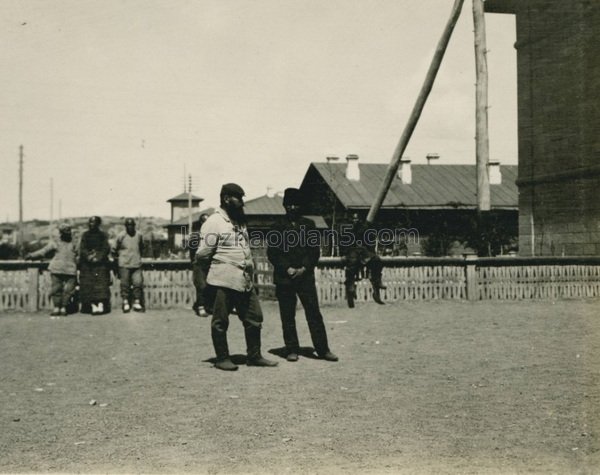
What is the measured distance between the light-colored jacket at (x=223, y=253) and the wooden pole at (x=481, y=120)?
10354 mm

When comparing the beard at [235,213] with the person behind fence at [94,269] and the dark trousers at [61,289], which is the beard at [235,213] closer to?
the person behind fence at [94,269]

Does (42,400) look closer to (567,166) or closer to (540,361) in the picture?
(540,361)

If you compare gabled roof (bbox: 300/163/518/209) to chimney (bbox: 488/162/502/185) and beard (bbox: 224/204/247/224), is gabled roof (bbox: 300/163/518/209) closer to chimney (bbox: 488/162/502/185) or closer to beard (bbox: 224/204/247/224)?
chimney (bbox: 488/162/502/185)

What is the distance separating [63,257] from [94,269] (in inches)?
23.4

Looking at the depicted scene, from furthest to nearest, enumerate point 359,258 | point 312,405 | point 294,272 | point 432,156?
point 432,156 → point 359,258 → point 294,272 → point 312,405

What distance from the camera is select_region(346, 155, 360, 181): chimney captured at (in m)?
36.4

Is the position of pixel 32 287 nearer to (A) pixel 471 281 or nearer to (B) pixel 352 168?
(A) pixel 471 281

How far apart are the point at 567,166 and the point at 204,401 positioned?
15727 millimetres

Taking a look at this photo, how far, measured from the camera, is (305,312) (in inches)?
303

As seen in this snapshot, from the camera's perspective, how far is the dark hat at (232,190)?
7227 millimetres

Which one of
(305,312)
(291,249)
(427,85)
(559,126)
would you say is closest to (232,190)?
(291,249)

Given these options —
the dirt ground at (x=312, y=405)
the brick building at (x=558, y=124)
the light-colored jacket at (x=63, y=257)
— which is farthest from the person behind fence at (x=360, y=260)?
the brick building at (x=558, y=124)

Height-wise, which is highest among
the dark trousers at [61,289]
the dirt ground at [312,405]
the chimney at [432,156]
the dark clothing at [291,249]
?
the chimney at [432,156]

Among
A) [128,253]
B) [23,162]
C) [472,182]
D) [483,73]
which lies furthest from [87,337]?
[23,162]
